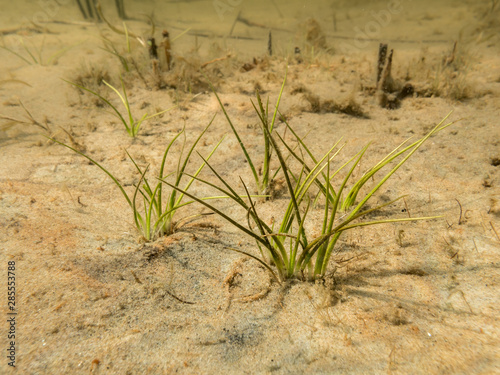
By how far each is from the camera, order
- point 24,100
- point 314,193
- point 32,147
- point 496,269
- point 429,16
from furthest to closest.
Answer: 1. point 429,16
2. point 24,100
3. point 32,147
4. point 314,193
5. point 496,269

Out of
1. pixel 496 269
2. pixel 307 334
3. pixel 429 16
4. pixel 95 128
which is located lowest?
pixel 307 334

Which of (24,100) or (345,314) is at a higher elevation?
(24,100)

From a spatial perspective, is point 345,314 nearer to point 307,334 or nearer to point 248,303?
point 307,334

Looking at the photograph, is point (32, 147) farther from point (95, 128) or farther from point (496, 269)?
point (496, 269)

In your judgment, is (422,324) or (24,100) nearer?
(422,324)

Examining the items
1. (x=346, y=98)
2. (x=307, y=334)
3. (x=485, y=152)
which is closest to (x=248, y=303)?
(x=307, y=334)

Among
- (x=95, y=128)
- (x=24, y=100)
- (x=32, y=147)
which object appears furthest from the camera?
(x=24, y=100)

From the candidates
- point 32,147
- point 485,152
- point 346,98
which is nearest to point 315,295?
point 485,152
